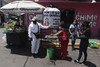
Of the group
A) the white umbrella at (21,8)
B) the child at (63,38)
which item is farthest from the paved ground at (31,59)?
the white umbrella at (21,8)

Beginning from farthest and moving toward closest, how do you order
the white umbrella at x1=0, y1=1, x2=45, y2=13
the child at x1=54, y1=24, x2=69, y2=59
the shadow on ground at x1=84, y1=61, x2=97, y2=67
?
the white umbrella at x1=0, y1=1, x2=45, y2=13
the child at x1=54, y1=24, x2=69, y2=59
the shadow on ground at x1=84, y1=61, x2=97, y2=67

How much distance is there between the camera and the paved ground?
43.8ft

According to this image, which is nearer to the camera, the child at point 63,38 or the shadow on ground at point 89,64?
the shadow on ground at point 89,64

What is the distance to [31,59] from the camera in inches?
567

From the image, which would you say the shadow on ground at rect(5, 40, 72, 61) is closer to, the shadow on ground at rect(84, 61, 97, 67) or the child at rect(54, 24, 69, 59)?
the child at rect(54, 24, 69, 59)

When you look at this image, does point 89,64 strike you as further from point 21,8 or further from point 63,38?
point 21,8

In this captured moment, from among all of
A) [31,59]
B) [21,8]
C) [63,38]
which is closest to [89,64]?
[63,38]

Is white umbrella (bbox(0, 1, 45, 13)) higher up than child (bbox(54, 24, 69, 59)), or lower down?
higher up

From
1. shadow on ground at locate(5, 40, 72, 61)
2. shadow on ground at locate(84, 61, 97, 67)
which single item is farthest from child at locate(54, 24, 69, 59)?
shadow on ground at locate(84, 61, 97, 67)

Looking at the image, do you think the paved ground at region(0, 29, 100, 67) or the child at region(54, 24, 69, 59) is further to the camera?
the child at region(54, 24, 69, 59)

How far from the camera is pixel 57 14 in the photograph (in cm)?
2097

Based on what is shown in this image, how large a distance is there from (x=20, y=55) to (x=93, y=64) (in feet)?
12.7

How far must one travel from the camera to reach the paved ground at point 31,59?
525 inches

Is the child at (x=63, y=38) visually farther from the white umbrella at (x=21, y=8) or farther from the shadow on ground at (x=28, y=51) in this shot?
the white umbrella at (x=21, y=8)
